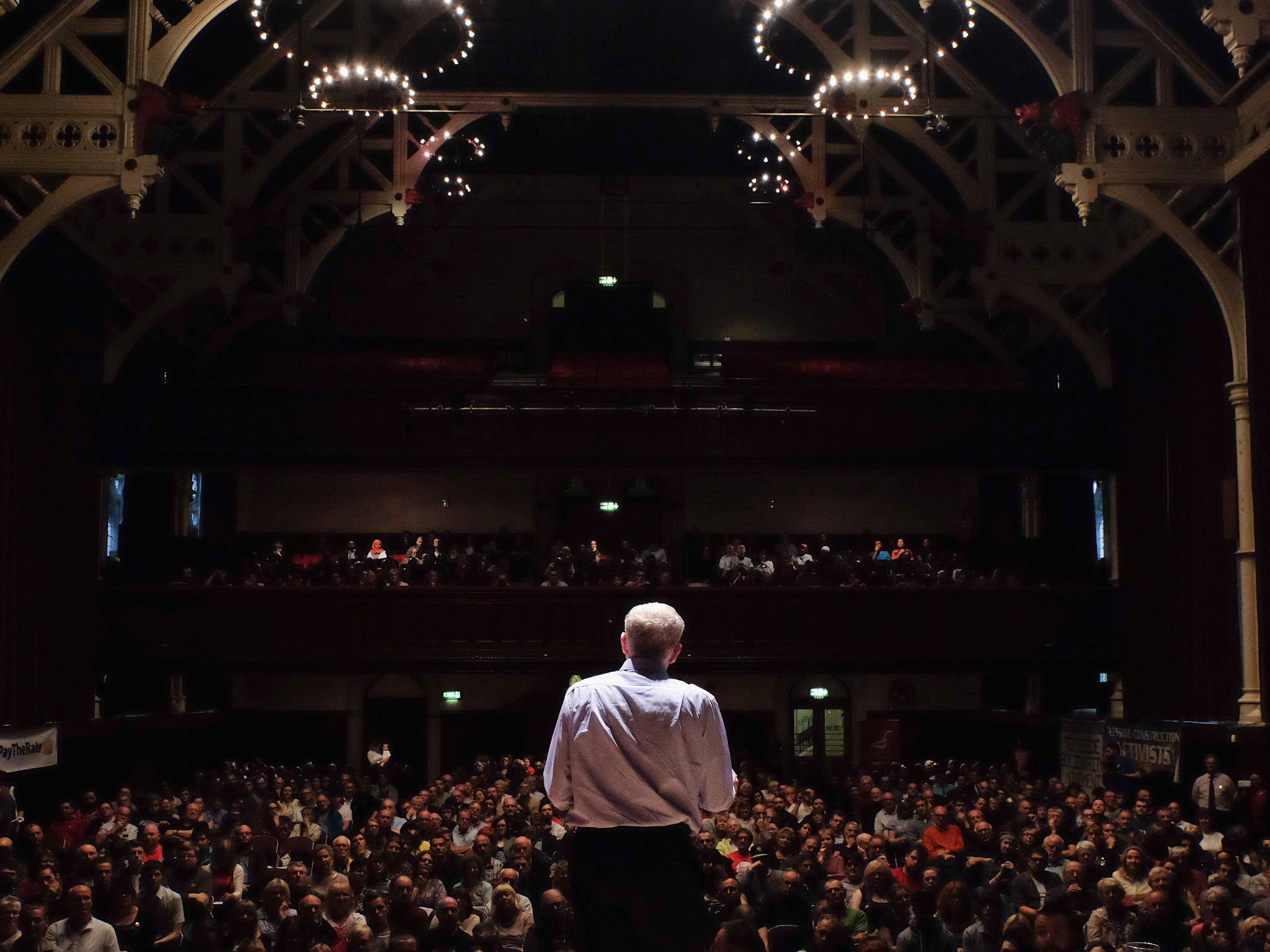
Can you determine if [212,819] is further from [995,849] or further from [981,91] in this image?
[981,91]

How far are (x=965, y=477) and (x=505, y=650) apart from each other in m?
9.66

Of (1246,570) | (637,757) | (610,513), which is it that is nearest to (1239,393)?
(1246,570)

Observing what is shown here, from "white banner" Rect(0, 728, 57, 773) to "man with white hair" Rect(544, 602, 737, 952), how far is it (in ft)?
45.1

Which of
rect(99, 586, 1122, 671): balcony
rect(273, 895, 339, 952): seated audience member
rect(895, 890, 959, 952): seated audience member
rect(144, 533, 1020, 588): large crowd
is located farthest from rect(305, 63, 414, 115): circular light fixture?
rect(895, 890, 959, 952): seated audience member

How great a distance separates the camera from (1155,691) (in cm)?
2041

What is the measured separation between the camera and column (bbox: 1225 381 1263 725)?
15.8 metres

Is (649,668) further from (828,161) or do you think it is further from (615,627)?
(828,161)

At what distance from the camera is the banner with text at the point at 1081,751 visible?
1822 centimetres

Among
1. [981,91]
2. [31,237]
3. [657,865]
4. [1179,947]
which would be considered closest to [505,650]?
[31,237]

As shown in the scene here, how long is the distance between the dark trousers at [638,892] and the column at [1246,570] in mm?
13467

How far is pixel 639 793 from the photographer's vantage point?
3982 mm

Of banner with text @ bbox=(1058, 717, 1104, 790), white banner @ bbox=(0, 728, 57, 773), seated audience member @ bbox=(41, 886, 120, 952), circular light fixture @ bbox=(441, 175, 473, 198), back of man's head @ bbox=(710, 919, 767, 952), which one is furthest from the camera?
circular light fixture @ bbox=(441, 175, 473, 198)

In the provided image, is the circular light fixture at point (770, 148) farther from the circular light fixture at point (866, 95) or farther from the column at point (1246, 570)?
the column at point (1246, 570)

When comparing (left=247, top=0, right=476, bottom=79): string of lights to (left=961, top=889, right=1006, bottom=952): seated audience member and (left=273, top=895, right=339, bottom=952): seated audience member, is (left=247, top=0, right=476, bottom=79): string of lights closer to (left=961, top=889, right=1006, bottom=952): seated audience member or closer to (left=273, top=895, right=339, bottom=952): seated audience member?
(left=273, top=895, right=339, bottom=952): seated audience member
